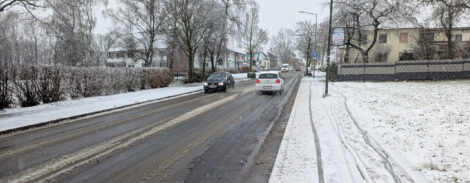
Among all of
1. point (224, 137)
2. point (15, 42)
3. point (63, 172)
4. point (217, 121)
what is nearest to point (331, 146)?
point (224, 137)

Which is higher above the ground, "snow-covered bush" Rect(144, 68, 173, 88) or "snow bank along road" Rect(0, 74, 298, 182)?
"snow-covered bush" Rect(144, 68, 173, 88)

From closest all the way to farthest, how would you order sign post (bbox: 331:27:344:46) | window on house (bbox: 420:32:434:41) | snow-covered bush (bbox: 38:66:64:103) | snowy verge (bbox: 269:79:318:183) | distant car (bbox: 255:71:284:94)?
snowy verge (bbox: 269:79:318:183), snow-covered bush (bbox: 38:66:64:103), sign post (bbox: 331:27:344:46), distant car (bbox: 255:71:284:94), window on house (bbox: 420:32:434:41)

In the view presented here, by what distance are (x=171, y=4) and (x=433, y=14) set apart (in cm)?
2432

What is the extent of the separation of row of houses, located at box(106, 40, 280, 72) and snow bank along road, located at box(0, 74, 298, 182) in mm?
25522

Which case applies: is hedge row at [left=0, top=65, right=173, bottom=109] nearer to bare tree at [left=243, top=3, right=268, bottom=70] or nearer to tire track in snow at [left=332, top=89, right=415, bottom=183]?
tire track in snow at [left=332, top=89, right=415, bottom=183]

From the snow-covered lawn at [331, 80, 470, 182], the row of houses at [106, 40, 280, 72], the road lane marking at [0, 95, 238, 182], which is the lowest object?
the road lane marking at [0, 95, 238, 182]

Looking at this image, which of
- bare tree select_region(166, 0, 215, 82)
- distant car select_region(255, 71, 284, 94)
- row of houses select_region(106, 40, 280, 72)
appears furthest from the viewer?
row of houses select_region(106, 40, 280, 72)

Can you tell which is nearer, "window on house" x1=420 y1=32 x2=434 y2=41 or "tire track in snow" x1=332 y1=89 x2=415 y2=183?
"tire track in snow" x1=332 y1=89 x2=415 y2=183

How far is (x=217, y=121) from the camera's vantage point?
7883 millimetres

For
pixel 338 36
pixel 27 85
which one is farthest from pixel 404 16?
pixel 27 85

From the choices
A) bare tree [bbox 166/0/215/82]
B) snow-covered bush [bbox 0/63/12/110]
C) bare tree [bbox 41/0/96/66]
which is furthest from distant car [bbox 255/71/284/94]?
bare tree [bbox 41/0/96/66]

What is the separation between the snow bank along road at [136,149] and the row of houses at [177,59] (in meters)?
25.5

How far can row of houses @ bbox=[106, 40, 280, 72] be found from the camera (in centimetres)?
4009

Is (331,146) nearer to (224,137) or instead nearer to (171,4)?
(224,137)
